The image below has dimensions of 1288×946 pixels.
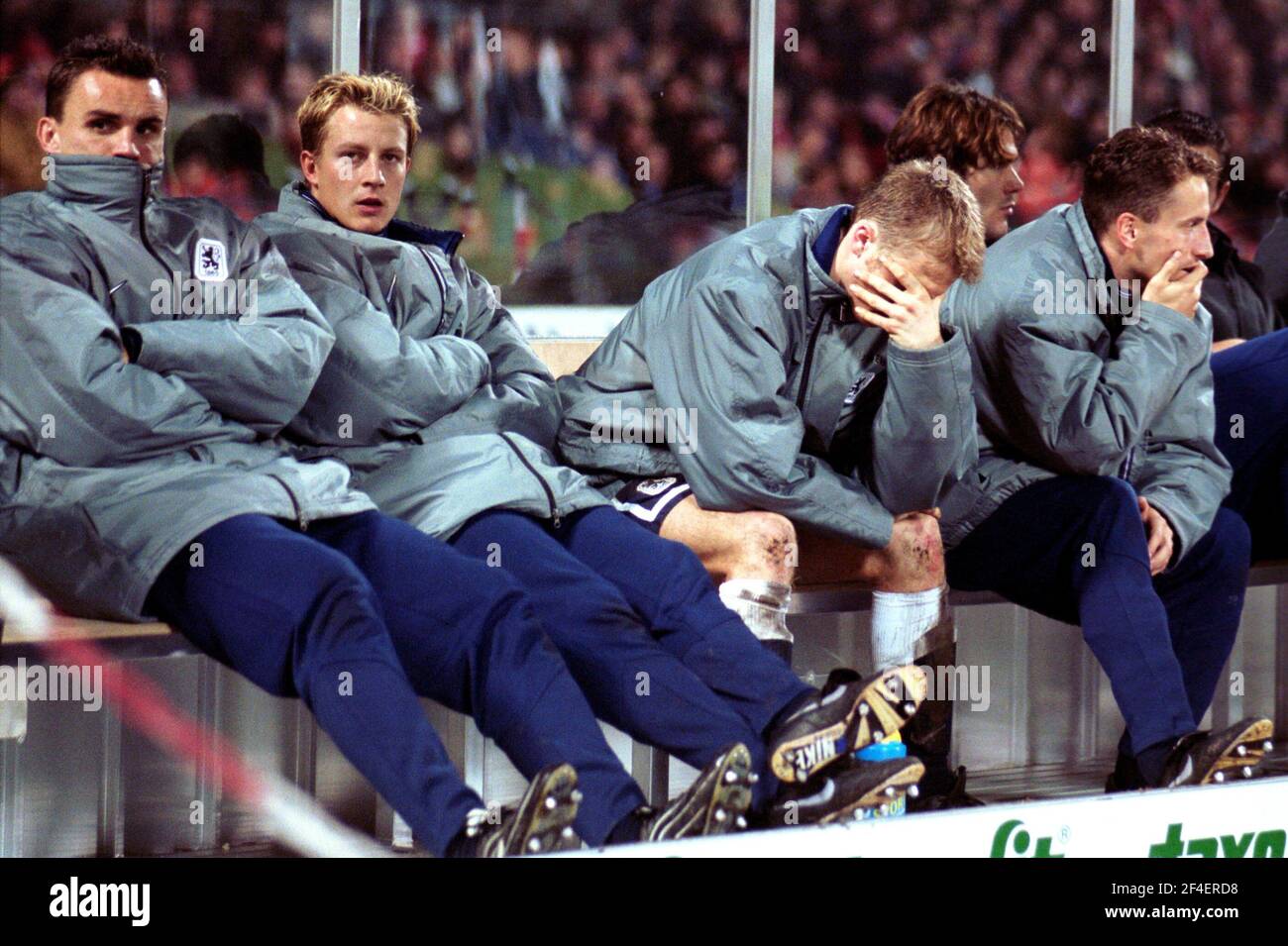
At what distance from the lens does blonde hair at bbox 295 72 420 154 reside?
3.18m

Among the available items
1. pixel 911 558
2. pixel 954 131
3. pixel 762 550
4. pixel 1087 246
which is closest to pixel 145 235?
pixel 762 550

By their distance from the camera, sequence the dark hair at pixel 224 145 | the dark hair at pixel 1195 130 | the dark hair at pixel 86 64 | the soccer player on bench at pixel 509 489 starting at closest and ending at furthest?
the soccer player on bench at pixel 509 489, the dark hair at pixel 86 64, the dark hair at pixel 224 145, the dark hair at pixel 1195 130

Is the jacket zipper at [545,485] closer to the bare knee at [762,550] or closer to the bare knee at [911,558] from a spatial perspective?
the bare knee at [762,550]

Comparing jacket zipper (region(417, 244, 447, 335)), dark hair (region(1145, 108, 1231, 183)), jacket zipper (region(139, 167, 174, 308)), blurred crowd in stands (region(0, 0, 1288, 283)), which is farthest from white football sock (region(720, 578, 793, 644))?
dark hair (region(1145, 108, 1231, 183))

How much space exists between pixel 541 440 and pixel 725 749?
33.3 inches

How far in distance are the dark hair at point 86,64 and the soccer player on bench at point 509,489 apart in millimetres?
387

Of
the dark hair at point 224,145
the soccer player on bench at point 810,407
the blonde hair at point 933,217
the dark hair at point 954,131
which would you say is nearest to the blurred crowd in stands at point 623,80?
the dark hair at point 224,145

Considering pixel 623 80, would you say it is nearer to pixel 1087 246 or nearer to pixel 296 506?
pixel 1087 246

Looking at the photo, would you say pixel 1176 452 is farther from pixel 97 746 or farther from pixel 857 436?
pixel 97 746

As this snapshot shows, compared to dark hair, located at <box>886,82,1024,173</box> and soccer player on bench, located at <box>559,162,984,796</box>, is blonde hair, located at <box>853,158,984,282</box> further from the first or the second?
dark hair, located at <box>886,82,1024,173</box>

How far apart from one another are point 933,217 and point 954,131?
0.69 metres

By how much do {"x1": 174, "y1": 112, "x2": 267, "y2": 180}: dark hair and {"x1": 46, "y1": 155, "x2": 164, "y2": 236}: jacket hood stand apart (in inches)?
34.5

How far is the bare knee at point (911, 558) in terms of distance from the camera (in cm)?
312
